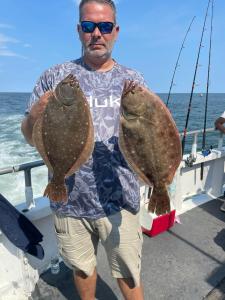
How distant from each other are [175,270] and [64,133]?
2.03 metres

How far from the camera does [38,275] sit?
9.59 ft

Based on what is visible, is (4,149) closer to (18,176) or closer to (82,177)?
(18,176)

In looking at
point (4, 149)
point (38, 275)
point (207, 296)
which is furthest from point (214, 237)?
point (4, 149)

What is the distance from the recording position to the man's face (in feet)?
6.00

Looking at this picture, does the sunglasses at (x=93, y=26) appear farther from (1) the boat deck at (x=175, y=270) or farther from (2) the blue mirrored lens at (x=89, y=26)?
(1) the boat deck at (x=175, y=270)

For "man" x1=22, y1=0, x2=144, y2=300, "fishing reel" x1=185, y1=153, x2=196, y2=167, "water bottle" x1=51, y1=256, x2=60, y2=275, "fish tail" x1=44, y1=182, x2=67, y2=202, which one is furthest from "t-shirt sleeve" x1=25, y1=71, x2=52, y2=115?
"fishing reel" x1=185, y1=153, x2=196, y2=167

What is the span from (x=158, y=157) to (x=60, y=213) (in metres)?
0.80

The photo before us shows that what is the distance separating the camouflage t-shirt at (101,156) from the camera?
1.95m

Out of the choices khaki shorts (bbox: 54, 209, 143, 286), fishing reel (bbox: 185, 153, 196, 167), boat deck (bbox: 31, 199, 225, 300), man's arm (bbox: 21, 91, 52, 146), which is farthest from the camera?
fishing reel (bbox: 185, 153, 196, 167)

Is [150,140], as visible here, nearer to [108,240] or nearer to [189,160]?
[108,240]

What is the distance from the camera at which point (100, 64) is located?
198 centimetres

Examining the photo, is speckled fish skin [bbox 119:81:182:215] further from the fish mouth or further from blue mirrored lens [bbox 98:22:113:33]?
blue mirrored lens [bbox 98:22:113:33]

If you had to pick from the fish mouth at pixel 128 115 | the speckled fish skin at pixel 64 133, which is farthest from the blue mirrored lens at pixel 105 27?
the fish mouth at pixel 128 115

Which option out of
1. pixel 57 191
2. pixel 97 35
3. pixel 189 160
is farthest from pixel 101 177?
pixel 189 160
